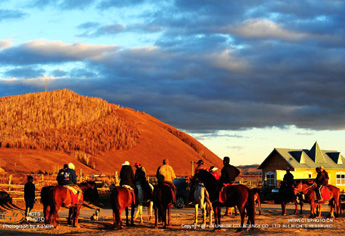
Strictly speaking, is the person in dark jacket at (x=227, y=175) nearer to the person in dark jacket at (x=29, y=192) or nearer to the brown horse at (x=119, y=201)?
the brown horse at (x=119, y=201)

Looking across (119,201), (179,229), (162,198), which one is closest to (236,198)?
(179,229)

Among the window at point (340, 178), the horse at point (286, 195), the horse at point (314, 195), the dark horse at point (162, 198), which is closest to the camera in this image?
the dark horse at point (162, 198)

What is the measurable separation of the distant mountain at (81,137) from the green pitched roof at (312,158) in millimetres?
26002

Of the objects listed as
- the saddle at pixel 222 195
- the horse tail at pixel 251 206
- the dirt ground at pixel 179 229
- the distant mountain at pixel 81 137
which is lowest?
the dirt ground at pixel 179 229

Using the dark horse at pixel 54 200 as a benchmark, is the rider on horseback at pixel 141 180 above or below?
above

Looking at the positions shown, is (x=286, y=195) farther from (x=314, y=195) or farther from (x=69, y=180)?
(x=69, y=180)

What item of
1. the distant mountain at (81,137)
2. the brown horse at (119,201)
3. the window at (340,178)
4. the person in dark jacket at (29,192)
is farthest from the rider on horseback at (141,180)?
the distant mountain at (81,137)

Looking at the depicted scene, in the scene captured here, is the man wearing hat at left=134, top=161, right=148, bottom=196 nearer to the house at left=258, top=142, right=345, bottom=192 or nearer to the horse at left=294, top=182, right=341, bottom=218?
the horse at left=294, top=182, right=341, bottom=218

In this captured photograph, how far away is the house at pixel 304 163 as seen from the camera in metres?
47.0

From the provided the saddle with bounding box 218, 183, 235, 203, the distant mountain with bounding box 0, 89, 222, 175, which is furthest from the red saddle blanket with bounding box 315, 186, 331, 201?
the distant mountain with bounding box 0, 89, 222, 175

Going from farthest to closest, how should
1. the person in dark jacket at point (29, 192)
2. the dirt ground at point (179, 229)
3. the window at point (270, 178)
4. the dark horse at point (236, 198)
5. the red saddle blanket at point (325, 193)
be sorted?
the window at point (270, 178), the red saddle blanket at point (325, 193), the person in dark jacket at point (29, 192), the dark horse at point (236, 198), the dirt ground at point (179, 229)

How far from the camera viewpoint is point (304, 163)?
47.8 m

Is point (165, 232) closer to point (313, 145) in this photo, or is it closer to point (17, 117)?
point (313, 145)

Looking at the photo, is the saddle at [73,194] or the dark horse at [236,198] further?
the saddle at [73,194]
